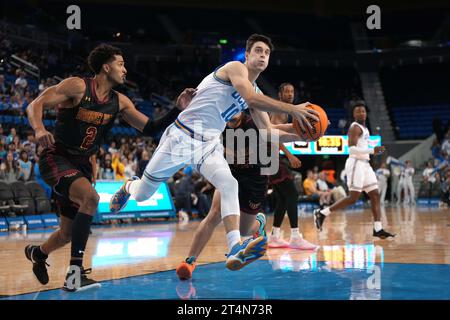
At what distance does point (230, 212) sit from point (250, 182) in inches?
53.5

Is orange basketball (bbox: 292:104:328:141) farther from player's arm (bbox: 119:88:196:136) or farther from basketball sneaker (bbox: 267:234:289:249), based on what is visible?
basketball sneaker (bbox: 267:234:289:249)

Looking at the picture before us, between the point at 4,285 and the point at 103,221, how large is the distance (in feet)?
28.7

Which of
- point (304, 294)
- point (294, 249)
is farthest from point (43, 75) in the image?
point (304, 294)

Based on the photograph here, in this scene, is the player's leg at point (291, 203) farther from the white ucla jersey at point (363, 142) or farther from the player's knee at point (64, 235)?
the player's knee at point (64, 235)

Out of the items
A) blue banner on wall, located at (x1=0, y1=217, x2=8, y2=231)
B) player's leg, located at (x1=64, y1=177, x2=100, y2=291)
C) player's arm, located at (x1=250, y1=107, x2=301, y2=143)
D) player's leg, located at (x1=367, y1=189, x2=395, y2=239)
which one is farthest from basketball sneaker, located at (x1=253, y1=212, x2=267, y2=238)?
blue banner on wall, located at (x1=0, y1=217, x2=8, y2=231)

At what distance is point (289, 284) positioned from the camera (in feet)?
15.2

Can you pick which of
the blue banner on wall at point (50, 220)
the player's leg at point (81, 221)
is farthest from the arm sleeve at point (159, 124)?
the blue banner on wall at point (50, 220)

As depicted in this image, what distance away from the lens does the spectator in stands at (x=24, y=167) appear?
1243 centimetres

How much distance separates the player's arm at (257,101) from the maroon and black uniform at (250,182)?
1411 mm

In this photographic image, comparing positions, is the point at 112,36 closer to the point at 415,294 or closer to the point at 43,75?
the point at 43,75

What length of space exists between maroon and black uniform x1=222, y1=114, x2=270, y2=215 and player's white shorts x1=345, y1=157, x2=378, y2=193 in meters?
3.23

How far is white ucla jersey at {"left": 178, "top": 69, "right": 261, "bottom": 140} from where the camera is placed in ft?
15.9

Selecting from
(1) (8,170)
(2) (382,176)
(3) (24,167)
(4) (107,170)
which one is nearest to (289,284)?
(1) (8,170)

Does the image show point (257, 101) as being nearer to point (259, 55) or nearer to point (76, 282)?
point (259, 55)
